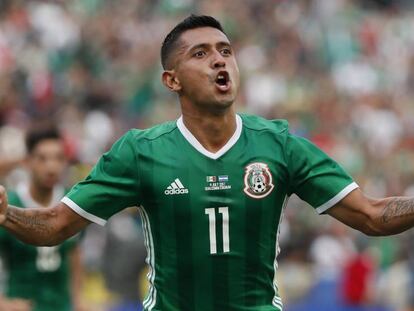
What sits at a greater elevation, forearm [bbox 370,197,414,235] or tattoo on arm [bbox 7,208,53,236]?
tattoo on arm [bbox 7,208,53,236]

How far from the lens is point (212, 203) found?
6359 millimetres

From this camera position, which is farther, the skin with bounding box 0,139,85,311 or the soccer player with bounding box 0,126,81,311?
the skin with bounding box 0,139,85,311

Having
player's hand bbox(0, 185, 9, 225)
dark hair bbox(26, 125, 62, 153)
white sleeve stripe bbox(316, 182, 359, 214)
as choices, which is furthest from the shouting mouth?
dark hair bbox(26, 125, 62, 153)

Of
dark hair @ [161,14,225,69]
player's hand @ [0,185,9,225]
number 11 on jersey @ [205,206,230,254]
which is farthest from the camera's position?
dark hair @ [161,14,225,69]

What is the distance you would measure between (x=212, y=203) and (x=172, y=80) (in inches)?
29.1

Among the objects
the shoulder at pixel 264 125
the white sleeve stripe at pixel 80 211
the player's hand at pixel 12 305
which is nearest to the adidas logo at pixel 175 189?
the white sleeve stripe at pixel 80 211

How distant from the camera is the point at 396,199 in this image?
6.36 meters

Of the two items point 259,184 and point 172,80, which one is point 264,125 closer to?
point 259,184

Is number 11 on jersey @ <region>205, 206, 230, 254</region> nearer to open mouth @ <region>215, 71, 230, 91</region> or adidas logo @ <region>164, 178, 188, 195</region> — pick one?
adidas logo @ <region>164, 178, 188, 195</region>

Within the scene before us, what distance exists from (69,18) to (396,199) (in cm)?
1241

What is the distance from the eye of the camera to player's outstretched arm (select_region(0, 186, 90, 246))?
6.23 m

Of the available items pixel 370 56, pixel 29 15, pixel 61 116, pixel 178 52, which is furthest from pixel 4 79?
pixel 178 52

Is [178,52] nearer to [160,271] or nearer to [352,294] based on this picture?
[160,271]

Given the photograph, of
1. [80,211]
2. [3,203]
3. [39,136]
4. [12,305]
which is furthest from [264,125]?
[39,136]
